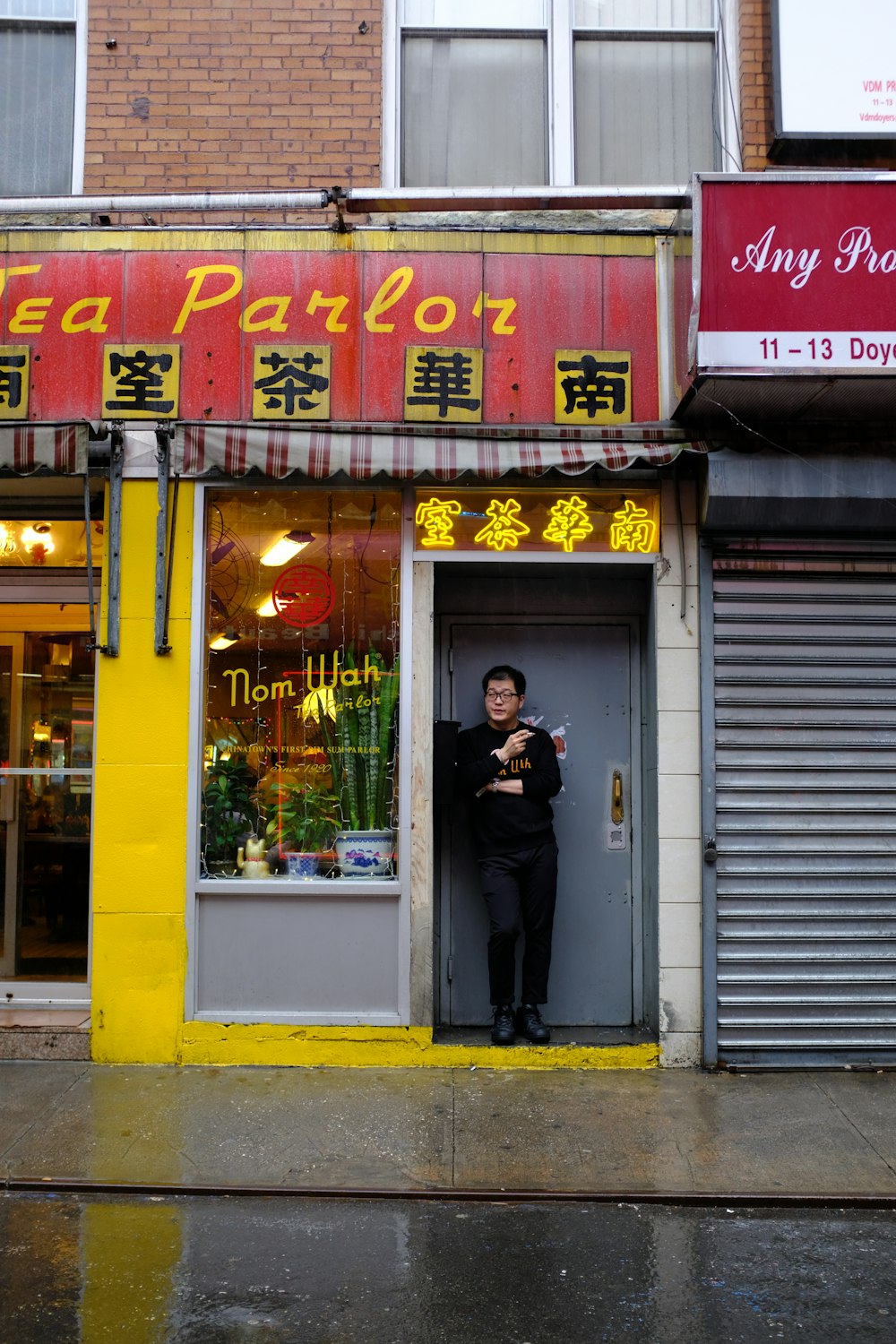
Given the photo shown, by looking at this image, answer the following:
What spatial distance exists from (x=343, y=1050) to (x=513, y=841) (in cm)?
153

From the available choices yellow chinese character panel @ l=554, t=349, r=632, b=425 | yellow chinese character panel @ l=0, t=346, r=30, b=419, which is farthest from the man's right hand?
yellow chinese character panel @ l=0, t=346, r=30, b=419

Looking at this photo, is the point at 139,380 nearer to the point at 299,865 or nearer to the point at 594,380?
the point at 594,380

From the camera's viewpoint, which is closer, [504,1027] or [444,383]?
[504,1027]

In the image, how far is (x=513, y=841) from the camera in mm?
6641

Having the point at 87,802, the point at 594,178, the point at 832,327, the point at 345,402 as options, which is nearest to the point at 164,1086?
the point at 87,802

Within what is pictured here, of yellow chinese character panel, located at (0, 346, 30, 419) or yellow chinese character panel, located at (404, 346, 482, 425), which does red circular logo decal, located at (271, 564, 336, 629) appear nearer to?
yellow chinese character panel, located at (404, 346, 482, 425)

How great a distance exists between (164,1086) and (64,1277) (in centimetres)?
196

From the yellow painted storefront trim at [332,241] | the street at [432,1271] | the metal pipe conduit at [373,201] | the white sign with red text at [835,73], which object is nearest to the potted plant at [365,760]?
the street at [432,1271]

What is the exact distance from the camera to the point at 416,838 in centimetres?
651

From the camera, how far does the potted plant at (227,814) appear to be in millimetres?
6672

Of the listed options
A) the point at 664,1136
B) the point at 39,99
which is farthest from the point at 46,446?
the point at 664,1136

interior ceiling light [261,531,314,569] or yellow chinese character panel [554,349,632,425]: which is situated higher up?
yellow chinese character panel [554,349,632,425]

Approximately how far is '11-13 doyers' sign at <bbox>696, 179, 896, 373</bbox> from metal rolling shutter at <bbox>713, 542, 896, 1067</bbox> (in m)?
1.23

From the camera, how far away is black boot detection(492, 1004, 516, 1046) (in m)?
6.45
